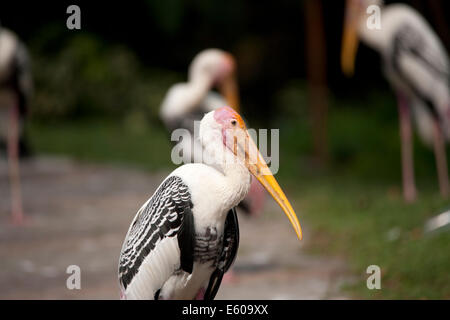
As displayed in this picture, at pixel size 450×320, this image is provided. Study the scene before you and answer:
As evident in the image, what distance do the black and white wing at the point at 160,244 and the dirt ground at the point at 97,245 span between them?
1.32 meters

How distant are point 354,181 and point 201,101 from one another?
332 cm

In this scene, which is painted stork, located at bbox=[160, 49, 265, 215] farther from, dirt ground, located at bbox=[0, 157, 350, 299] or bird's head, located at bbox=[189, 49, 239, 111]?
Result: dirt ground, located at bbox=[0, 157, 350, 299]

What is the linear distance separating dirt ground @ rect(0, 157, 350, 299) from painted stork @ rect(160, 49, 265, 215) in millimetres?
534

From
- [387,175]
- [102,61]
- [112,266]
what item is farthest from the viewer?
[102,61]

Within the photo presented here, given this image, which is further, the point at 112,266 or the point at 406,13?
the point at 406,13

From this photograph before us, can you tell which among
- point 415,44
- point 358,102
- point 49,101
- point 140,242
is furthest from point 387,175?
point 140,242

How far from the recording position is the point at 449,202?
5844 mm

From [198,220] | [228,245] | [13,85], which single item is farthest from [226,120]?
[13,85]

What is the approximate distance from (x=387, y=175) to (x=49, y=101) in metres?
5.28

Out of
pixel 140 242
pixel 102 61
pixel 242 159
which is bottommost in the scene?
pixel 140 242

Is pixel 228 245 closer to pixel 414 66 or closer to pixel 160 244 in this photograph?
pixel 160 244

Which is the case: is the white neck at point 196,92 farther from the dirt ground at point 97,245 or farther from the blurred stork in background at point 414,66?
the blurred stork in background at point 414,66
